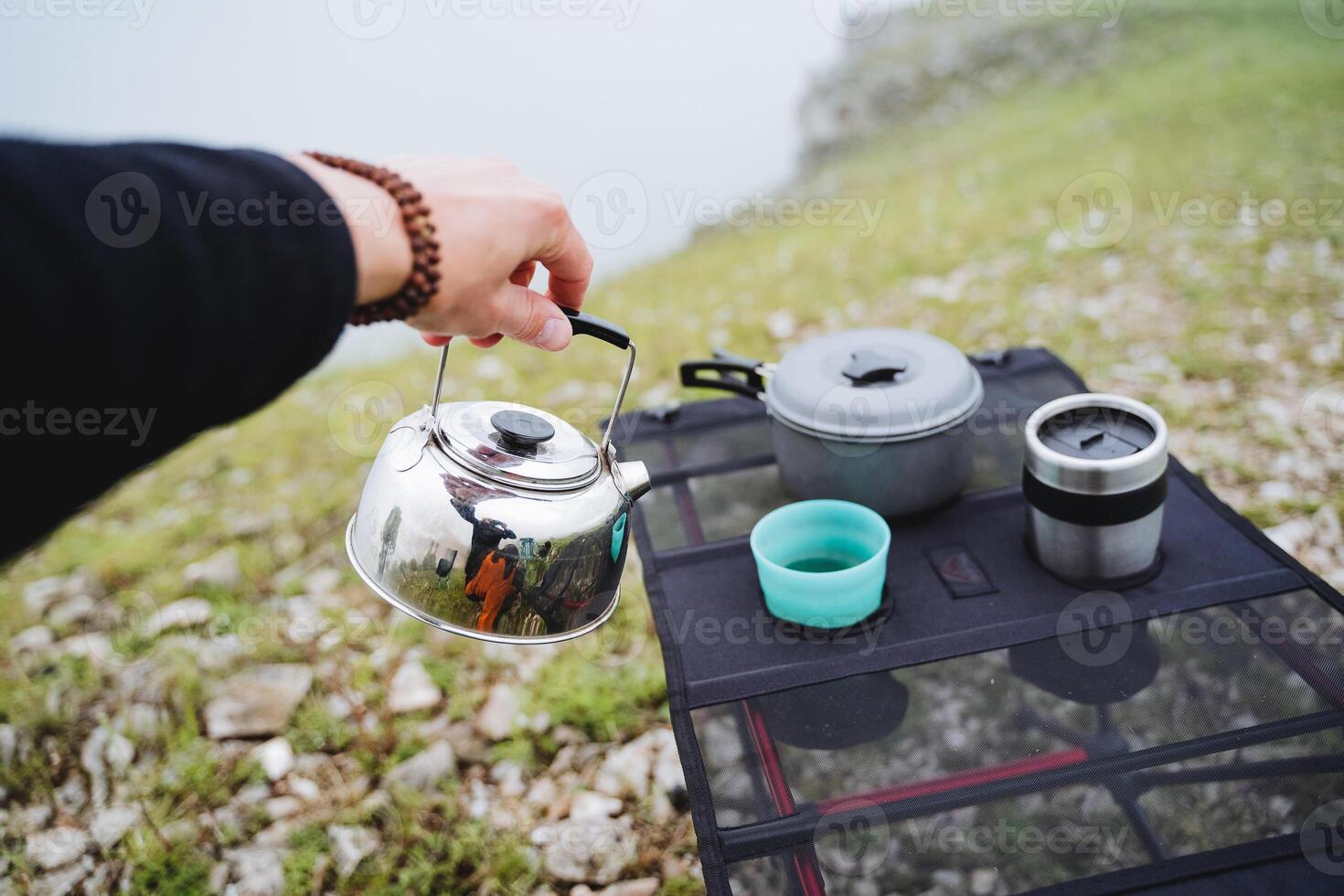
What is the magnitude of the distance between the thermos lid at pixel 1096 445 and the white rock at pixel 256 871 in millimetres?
1676

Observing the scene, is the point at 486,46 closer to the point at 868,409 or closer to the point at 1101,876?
the point at 868,409

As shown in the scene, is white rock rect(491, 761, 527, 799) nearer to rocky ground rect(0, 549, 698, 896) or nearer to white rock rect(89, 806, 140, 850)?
rocky ground rect(0, 549, 698, 896)

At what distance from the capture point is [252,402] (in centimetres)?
92

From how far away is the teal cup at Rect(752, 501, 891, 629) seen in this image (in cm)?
148

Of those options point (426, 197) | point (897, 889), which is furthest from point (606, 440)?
point (897, 889)

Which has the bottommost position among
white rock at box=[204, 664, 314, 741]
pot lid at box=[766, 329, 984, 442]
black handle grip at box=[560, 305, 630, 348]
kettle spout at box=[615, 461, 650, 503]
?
white rock at box=[204, 664, 314, 741]

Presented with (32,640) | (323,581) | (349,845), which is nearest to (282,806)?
(349,845)

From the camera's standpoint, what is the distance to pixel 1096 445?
4.92ft

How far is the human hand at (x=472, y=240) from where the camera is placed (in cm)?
97

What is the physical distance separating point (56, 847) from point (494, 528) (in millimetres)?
1551

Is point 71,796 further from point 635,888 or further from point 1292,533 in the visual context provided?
point 1292,533

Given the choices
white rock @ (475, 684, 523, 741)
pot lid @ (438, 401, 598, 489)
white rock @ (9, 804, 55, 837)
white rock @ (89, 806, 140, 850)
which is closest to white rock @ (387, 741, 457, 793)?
white rock @ (475, 684, 523, 741)

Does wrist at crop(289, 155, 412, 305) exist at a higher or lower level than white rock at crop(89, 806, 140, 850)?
higher

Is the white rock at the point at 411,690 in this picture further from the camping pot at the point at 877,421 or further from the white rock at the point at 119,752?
the camping pot at the point at 877,421
